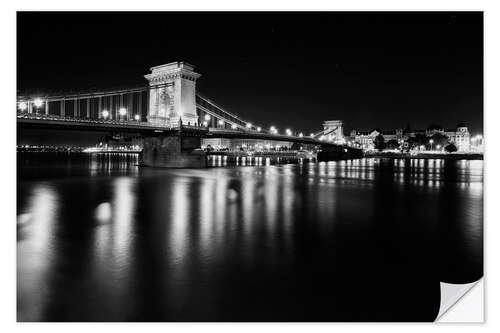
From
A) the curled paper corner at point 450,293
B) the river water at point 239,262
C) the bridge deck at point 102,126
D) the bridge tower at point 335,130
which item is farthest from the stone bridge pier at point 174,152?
the bridge tower at point 335,130

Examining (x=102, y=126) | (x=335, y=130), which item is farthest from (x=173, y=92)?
(x=335, y=130)

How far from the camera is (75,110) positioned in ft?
94.8

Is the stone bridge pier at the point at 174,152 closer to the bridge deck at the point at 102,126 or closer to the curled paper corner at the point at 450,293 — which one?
the bridge deck at the point at 102,126

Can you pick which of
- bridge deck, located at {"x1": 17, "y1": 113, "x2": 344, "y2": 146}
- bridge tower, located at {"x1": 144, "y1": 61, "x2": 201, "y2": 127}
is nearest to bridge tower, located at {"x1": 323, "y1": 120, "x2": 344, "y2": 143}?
bridge tower, located at {"x1": 144, "y1": 61, "x2": 201, "y2": 127}

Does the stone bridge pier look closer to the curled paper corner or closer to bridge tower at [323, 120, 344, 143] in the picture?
the curled paper corner

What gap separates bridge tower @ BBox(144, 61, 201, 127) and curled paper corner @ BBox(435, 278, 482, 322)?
37616mm

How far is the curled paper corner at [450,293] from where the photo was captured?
4522mm

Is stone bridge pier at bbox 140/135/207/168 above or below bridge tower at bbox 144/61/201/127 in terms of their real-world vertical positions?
below

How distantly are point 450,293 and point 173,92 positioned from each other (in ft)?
134

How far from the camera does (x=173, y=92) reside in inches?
1665

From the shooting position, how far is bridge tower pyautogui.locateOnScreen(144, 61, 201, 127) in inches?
1636

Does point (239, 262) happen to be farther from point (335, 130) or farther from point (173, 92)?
point (335, 130)
